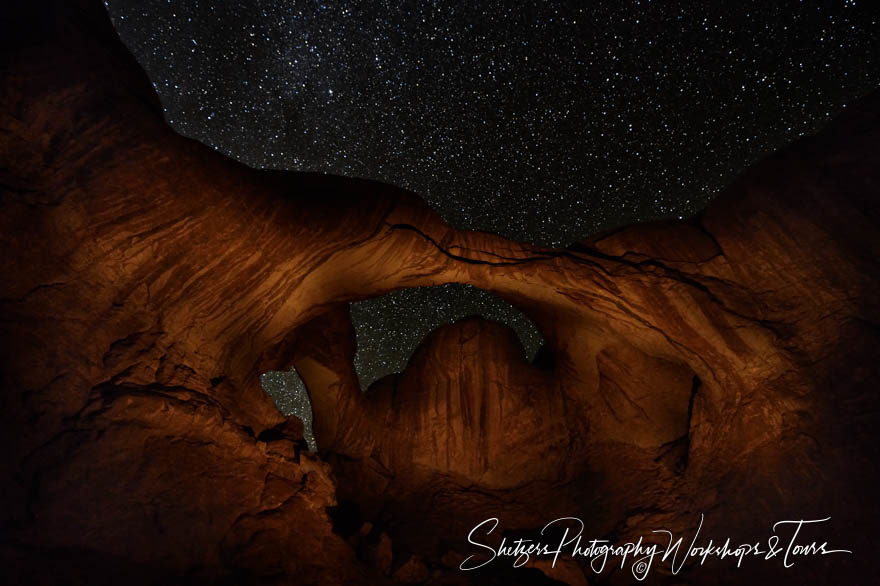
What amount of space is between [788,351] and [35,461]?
27.9ft

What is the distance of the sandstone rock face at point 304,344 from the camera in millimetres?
4438

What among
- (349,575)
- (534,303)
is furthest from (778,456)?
(349,575)

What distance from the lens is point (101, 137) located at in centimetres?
484

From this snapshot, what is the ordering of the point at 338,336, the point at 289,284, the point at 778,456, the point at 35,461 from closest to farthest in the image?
the point at 35,461, the point at 778,456, the point at 289,284, the point at 338,336

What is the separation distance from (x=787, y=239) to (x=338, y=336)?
326 inches

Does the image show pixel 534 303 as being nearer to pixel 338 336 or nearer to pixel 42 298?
pixel 338 336

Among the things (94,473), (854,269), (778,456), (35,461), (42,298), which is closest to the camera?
(35,461)

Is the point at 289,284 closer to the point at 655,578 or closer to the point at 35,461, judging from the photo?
the point at 35,461

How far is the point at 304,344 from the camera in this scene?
9.18 meters

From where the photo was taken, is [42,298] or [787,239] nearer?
[42,298]

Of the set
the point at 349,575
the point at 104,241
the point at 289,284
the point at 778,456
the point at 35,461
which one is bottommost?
the point at 349,575

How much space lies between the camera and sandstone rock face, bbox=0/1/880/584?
14.6 ft

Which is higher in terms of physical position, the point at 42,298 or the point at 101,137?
the point at 101,137

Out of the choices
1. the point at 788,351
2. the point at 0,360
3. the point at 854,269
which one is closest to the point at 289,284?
the point at 0,360
